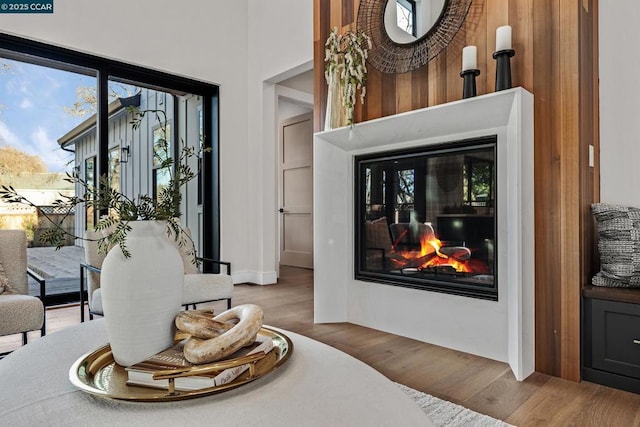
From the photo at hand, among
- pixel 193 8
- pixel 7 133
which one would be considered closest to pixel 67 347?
pixel 7 133

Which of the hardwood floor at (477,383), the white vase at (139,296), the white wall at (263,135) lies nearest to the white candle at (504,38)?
the hardwood floor at (477,383)

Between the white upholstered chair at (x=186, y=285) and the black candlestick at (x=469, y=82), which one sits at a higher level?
the black candlestick at (x=469, y=82)

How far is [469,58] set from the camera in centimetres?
226

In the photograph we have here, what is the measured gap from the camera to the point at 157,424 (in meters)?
0.73

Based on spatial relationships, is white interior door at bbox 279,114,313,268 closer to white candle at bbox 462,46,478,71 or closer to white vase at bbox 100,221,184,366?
white candle at bbox 462,46,478,71

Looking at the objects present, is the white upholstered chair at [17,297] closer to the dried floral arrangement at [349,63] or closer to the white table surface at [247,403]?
the white table surface at [247,403]

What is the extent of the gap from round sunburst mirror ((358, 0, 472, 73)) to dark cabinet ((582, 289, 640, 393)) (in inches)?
67.6

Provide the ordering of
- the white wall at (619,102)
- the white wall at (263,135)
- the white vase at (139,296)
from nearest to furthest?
1. the white vase at (139,296)
2. the white wall at (619,102)
3. the white wall at (263,135)

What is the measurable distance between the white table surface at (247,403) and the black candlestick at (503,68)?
5.78 feet

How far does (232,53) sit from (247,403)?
473 cm

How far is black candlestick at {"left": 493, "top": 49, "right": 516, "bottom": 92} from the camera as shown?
2.09 m

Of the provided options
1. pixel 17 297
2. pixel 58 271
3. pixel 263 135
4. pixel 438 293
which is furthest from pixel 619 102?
pixel 58 271

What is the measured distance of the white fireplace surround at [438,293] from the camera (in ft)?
6.71

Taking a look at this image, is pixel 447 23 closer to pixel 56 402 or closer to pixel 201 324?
pixel 201 324
